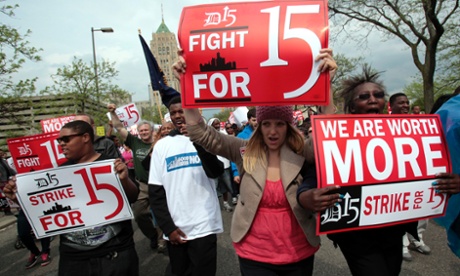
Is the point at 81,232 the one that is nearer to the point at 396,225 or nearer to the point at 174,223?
the point at 174,223

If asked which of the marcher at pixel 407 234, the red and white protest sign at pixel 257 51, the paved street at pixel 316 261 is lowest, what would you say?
the paved street at pixel 316 261

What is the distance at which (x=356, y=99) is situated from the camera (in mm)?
2186

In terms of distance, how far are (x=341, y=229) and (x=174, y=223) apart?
150 centimetres

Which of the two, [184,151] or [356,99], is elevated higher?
[356,99]

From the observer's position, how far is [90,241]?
7.66 ft

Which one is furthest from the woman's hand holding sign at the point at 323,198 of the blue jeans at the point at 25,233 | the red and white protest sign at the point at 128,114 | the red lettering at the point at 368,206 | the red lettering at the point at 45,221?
the red and white protest sign at the point at 128,114

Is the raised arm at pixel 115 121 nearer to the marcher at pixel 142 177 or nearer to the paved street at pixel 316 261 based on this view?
the marcher at pixel 142 177

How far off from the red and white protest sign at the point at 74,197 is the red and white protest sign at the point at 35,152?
98cm

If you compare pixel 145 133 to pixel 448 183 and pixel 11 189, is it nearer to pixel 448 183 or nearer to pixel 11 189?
pixel 11 189

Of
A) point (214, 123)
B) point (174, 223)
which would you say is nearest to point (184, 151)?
point (174, 223)

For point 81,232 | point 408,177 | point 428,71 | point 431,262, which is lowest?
point 431,262

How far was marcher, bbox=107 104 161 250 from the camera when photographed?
470 centimetres

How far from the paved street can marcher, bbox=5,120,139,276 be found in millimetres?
1787

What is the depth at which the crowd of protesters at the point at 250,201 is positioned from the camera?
6.43ft
